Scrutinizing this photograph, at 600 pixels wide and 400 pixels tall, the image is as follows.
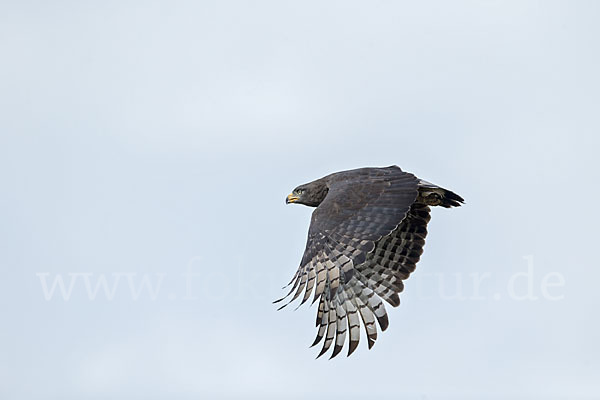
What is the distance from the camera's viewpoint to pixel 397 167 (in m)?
→ 17.5

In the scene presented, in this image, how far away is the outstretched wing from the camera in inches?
598

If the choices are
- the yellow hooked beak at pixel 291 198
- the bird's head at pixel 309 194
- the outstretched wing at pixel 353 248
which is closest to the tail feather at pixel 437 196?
the outstretched wing at pixel 353 248

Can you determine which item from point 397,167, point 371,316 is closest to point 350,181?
point 397,167

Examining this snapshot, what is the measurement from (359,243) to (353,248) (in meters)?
0.11

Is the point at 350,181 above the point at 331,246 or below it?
above

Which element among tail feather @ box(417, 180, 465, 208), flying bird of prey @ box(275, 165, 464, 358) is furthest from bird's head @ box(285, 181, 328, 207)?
tail feather @ box(417, 180, 465, 208)

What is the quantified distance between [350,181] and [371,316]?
6.97ft

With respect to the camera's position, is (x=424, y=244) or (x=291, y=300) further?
(x=424, y=244)

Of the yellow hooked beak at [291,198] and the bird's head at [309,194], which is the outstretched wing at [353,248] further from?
the yellow hooked beak at [291,198]

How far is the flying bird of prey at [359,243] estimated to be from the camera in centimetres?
1524

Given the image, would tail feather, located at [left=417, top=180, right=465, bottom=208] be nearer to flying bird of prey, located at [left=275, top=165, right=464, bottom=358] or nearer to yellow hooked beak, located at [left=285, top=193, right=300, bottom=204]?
flying bird of prey, located at [left=275, top=165, right=464, bottom=358]

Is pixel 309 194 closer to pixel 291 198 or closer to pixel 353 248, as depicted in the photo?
pixel 291 198

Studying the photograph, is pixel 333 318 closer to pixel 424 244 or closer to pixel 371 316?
pixel 371 316

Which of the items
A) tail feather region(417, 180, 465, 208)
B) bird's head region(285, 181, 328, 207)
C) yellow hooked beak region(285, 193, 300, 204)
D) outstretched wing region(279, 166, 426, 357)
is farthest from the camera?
yellow hooked beak region(285, 193, 300, 204)
